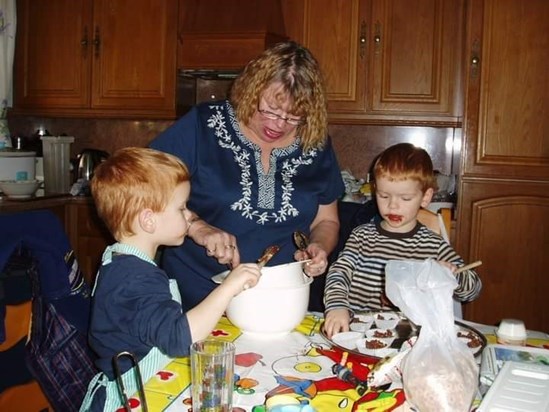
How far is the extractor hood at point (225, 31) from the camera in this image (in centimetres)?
300

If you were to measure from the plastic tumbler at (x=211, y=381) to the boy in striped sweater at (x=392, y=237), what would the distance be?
2.40 ft

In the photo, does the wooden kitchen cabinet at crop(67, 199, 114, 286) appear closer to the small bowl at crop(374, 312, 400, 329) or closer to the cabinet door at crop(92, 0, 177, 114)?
the cabinet door at crop(92, 0, 177, 114)

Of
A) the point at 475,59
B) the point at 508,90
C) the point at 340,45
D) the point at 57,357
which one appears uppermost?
the point at 340,45

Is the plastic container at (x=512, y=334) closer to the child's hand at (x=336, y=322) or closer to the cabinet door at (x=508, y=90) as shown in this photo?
the child's hand at (x=336, y=322)

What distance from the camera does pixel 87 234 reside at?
3.23m

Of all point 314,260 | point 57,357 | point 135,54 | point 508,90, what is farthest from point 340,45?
point 57,357

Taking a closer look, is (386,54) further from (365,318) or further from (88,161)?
(365,318)

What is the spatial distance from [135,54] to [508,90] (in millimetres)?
1846

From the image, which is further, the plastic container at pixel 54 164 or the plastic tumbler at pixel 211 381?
the plastic container at pixel 54 164

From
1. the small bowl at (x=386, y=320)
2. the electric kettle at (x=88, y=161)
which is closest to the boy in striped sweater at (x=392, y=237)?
the small bowl at (x=386, y=320)

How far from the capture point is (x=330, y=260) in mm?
1958

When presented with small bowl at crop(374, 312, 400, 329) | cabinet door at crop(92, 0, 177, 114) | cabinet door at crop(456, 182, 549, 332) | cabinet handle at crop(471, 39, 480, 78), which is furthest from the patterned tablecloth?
cabinet door at crop(92, 0, 177, 114)

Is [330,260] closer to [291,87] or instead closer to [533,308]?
[291,87]

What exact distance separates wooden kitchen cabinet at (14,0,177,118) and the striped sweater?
72.3 inches
